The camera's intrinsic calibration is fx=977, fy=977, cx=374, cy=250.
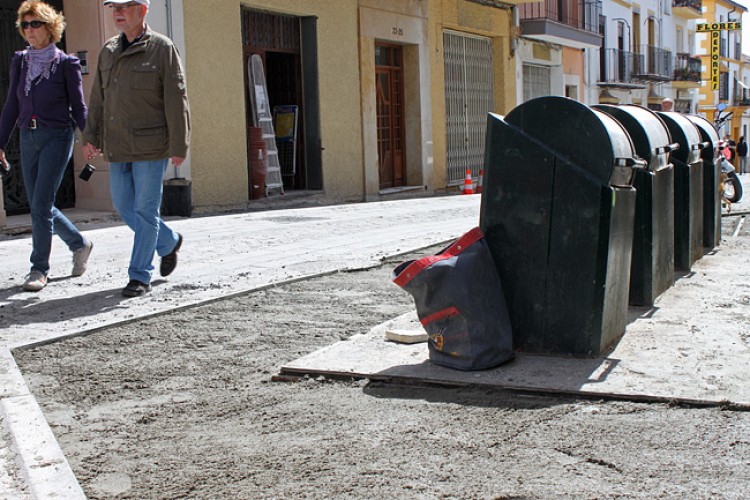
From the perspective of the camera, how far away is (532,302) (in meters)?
4.32

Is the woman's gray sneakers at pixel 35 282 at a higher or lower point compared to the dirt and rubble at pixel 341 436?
higher

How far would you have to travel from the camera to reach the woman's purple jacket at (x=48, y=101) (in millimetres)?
6395

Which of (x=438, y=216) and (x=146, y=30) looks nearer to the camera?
(x=146, y=30)

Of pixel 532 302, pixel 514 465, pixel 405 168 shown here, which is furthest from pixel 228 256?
pixel 405 168

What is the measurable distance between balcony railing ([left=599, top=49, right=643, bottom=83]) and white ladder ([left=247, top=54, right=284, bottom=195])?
20746 mm

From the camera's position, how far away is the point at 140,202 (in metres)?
6.18

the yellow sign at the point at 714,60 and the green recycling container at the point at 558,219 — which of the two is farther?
the yellow sign at the point at 714,60

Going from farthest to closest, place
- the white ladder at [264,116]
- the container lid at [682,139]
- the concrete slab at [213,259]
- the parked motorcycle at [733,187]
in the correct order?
the parked motorcycle at [733,187], the white ladder at [264,116], the container lid at [682,139], the concrete slab at [213,259]

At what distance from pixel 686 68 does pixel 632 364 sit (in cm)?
4060

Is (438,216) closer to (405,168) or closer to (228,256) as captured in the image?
(228,256)

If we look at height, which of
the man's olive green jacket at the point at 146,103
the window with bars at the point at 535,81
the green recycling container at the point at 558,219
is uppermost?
the window with bars at the point at 535,81

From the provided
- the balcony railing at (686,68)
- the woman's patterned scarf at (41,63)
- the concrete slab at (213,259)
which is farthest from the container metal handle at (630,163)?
the balcony railing at (686,68)

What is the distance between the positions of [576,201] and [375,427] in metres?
1.43

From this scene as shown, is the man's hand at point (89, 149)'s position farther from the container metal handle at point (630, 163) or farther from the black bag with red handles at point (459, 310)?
the container metal handle at point (630, 163)
